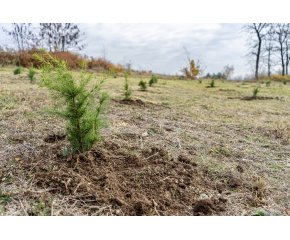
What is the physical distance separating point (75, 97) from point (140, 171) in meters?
1.28

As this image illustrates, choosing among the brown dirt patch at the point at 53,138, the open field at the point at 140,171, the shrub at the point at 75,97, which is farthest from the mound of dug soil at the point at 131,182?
the brown dirt patch at the point at 53,138

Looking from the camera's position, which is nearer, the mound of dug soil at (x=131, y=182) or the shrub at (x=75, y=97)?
the mound of dug soil at (x=131, y=182)

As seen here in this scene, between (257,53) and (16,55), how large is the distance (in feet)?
88.7

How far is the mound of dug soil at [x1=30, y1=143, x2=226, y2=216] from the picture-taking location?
6.69ft

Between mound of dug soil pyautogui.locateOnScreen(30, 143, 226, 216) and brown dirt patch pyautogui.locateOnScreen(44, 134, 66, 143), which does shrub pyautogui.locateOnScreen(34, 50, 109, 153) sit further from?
brown dirt patch pyautogui.locateOnScreen(44, 134, 66, 143)

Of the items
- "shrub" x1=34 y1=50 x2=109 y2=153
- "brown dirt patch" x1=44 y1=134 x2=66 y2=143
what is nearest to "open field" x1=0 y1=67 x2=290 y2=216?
"brown dirt patch" x1=44 y1=134 x2=66 y2=143

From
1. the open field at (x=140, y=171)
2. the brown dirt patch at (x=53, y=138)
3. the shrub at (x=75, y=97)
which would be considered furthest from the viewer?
the brown dirt patch at (x=53, y=138)

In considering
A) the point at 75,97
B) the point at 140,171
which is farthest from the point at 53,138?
the point at 140,171

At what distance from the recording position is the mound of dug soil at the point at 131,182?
2.04 meters

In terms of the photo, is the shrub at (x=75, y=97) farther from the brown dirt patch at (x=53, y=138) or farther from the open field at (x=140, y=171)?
the brown dirt patch at (x=53, y=138)

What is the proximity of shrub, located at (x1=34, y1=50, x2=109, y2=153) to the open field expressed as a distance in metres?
0.23

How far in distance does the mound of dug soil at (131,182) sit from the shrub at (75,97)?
29 cm

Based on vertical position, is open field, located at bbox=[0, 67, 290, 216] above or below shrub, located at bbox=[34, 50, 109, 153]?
below

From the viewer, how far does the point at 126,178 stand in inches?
95.8
